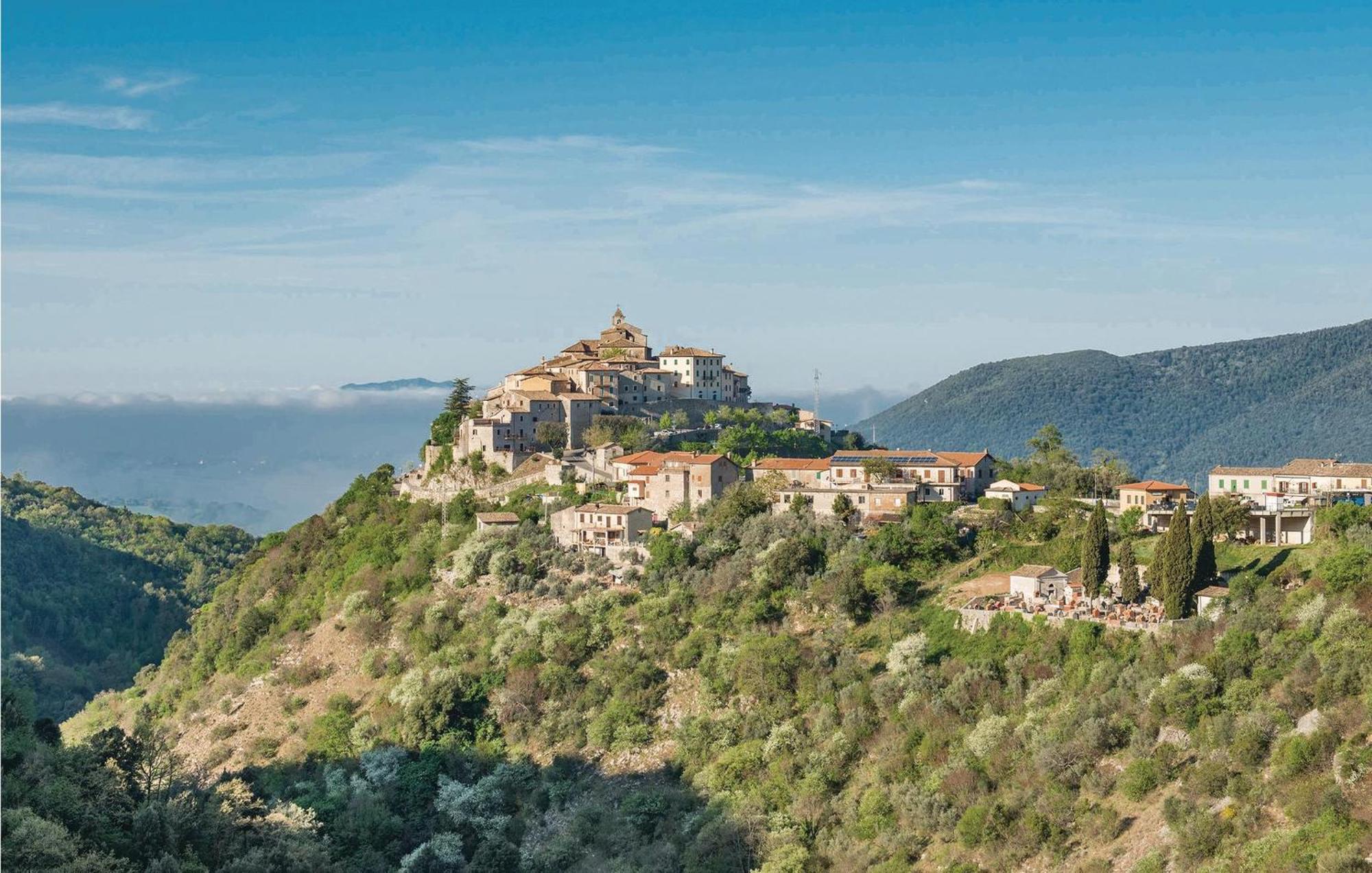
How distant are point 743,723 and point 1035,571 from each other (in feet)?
34.5

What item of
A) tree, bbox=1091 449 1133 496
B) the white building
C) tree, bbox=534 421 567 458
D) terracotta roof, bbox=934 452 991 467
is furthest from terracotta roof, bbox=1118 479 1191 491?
tree, bbox=534 421 567 458

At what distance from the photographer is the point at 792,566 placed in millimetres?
54688

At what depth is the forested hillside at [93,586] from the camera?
95188mm

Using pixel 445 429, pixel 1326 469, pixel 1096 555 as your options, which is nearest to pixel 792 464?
pixel 1096 555

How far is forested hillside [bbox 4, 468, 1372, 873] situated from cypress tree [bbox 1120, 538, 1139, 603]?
6.57 ft

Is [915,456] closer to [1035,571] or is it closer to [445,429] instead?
[1035,571]

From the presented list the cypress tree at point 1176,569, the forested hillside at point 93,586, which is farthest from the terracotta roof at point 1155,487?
the forested hillside at point 93,586

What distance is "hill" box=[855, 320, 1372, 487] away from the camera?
130000mm

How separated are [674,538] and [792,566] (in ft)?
20.4

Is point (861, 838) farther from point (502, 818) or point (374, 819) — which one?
point (374, 819)

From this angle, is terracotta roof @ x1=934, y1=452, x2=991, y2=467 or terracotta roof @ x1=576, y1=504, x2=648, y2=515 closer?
terracotta roof @ x1=934, y1=452, x2=991, y2=467

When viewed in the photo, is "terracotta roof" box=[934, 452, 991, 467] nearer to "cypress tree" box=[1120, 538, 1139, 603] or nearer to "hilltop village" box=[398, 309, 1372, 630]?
"hilltop village" box=[398, 309, 1372, 630]

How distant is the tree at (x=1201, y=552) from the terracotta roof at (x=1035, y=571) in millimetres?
4746

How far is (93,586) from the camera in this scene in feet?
360
